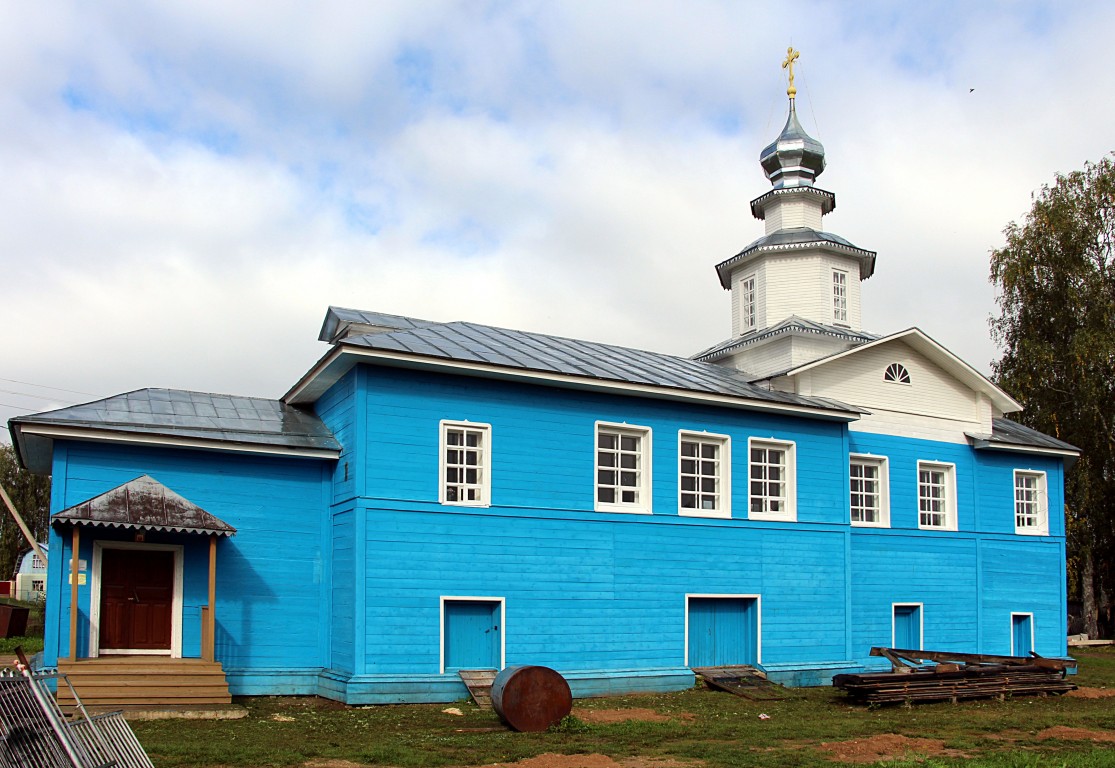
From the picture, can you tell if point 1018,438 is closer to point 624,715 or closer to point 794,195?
point 794,195

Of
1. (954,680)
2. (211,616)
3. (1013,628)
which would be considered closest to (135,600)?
(211,616)

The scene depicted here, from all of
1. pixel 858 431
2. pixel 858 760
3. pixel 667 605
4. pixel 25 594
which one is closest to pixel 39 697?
pixel 858 760

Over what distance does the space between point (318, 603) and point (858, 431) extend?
1091 cm

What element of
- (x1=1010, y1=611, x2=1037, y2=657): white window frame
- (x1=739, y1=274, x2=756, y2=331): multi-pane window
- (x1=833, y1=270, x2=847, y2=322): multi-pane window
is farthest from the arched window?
(x1=1010, y1=611, x2=1037, y2=657): white window frame

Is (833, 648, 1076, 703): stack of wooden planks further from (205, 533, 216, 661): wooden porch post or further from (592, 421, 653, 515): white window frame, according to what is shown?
(205, 533, 216, 661): wooden porch post

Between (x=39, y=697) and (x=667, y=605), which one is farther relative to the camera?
(x=667, y=605)

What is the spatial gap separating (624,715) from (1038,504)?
13704 mm

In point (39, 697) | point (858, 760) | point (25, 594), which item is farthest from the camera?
point (25, 594)

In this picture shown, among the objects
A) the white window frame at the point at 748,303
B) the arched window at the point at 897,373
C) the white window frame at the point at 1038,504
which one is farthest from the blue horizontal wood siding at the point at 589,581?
the white window frame at the point at 748,303

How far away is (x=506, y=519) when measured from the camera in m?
16.5

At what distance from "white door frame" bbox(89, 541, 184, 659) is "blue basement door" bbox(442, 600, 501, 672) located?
3869 millimetres

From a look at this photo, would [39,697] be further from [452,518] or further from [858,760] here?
[452,518]

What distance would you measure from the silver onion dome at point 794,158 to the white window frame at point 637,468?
1030 cm

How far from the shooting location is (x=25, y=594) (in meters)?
47.5
